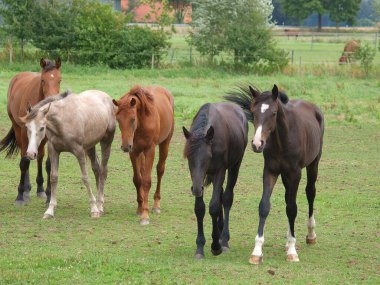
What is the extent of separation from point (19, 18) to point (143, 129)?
27.6 metres

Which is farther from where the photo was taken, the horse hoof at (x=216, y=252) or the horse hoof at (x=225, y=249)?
the horse hoof at (x=225, y=249)

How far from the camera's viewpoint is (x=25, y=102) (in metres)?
12.5

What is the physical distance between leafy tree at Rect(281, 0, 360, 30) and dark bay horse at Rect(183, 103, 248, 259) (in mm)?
82582

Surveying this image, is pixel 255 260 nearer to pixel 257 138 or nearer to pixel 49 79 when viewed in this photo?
pixel 257 138

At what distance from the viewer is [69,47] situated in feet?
121

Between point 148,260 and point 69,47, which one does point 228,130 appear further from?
point 69,47

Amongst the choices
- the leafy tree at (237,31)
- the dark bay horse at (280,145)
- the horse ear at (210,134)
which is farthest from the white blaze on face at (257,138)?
the leafy tree at (237,31)

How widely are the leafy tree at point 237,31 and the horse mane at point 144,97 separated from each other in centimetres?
2502

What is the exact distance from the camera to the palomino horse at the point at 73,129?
1065cm

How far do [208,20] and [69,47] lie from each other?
670 cm

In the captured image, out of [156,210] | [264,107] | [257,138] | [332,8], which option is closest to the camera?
[257,138]

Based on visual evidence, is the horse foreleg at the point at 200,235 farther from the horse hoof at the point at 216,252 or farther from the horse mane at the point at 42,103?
the horse mane at the point at 42,103

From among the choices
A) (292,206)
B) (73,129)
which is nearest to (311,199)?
(292,206)

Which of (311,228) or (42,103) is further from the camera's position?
(42,103)
